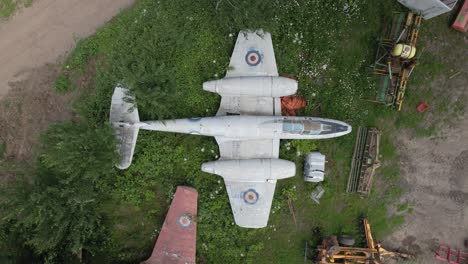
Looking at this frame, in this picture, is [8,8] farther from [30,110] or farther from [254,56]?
[254,56]

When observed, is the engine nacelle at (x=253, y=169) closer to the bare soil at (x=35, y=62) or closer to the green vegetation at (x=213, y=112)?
the green vegetation at (x=213, y=112)

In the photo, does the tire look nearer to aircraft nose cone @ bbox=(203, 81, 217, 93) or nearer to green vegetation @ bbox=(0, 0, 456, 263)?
green vegetation @ bbox=(0, 0, 456, 263)

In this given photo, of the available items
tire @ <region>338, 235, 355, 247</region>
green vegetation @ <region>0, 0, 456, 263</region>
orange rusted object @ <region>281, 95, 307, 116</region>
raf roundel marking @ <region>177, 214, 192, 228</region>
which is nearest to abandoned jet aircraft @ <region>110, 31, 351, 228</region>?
orange rusted object @ <region>281, 95, 307, 116</region>

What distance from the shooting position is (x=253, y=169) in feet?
31.6

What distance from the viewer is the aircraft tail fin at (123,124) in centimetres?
936

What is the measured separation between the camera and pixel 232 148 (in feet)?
32.9

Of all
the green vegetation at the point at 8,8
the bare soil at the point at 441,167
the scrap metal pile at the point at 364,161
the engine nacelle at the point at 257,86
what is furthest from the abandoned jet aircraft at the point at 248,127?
the green vegetation at the point at 8,8

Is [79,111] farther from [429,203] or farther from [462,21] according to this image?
[462,21]

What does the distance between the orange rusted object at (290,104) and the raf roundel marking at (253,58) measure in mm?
1431

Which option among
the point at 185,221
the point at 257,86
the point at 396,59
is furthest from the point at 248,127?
the point at 396,59

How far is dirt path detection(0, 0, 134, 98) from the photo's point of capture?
10.5 m

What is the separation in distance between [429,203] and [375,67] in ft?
16.0

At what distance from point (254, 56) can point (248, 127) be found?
7.45 ft

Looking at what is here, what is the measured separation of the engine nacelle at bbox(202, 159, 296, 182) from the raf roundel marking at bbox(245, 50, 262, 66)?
9.77 feet
